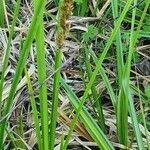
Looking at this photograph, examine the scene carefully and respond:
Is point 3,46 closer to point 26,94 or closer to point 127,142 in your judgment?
point 26,94

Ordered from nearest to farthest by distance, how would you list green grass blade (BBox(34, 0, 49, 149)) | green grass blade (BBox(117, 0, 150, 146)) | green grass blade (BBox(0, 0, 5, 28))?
1. green grass blade (BBox(34, 0, 49, 149))
2. green grass blade (BBox(117, 0, 150, 146))
3. green grass blade (BBox(0, 0, 5, 28))

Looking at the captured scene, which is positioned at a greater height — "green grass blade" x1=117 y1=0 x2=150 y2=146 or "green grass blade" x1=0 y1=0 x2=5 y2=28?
"green grass blade" x1=0 y1=0 x2=5 y2=28

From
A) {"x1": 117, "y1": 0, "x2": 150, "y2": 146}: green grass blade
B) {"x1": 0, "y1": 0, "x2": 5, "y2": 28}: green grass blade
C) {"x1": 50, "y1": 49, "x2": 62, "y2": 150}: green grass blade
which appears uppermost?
{"x1": 0, "y1": 0, "x2": 5, "y2": 28}: green grass blade

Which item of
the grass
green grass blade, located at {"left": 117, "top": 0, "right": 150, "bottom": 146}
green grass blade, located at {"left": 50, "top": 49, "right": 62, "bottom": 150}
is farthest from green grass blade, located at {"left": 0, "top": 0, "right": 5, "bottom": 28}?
green grass blade, located at {"left": 50, "top": 49, "right": 62, "bottom": 150}

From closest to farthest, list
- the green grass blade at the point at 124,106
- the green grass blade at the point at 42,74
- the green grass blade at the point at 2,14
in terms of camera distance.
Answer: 1. the green grass blade at the point at 42,74
2. the green grass blade at the point at 124,106
3. the green grass blade at the point at 2,14

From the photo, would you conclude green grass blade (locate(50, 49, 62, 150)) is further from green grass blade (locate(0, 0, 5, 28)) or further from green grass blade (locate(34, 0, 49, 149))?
green grass blade (locate(0, 0, 5, 28))

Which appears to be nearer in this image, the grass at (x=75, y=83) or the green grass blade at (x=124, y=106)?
the grass at (x=75, y=83)

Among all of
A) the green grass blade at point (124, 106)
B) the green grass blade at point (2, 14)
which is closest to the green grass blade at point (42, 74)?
the green grass blade at point (124, 106)

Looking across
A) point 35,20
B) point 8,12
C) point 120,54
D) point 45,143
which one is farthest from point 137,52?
point 35,20

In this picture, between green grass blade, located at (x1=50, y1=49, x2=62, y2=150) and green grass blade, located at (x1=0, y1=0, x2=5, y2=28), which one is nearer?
green grass blade, located at (x1=50, y1=49, x2=62, y2=150)

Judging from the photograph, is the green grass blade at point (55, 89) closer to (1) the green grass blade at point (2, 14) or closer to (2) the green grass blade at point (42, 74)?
(2) the green grass blade at point (42, 74)
